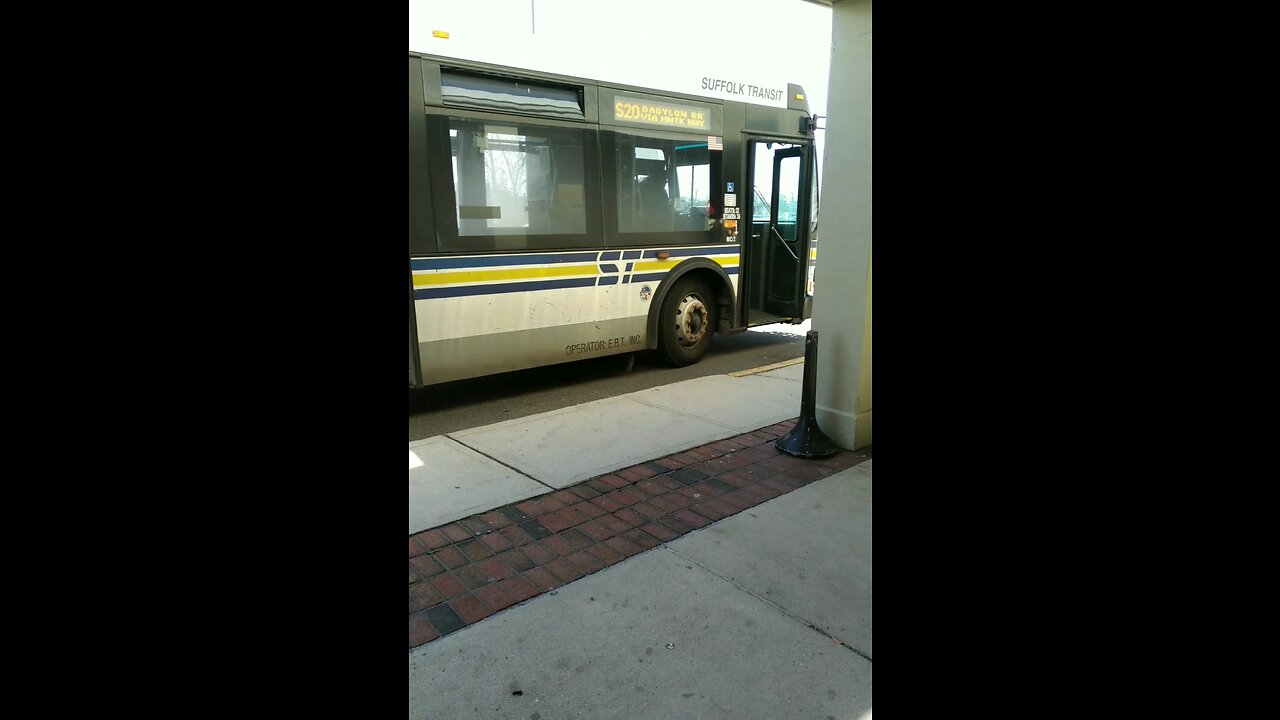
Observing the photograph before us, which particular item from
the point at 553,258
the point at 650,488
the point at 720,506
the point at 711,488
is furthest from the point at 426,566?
the point at 553,258

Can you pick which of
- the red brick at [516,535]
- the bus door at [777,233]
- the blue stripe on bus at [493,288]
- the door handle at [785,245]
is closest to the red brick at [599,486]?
the red brick at [516,535]

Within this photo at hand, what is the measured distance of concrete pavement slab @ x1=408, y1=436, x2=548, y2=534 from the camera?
4.40m

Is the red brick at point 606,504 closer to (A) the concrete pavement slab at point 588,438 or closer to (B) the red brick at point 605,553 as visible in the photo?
(A) the concrete pavement slab at point 588,438

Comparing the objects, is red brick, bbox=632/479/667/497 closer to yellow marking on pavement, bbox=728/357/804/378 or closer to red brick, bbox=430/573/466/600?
red brick, bbox=430/573/466/600

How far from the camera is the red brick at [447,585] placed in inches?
135

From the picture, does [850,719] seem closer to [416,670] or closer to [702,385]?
[416,670]

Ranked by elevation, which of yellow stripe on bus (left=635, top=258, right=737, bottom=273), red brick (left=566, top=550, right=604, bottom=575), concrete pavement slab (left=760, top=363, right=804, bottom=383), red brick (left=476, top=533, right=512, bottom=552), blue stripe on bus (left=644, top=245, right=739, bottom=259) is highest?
blue stripe on bus (left=644, top=245, right=739, bottom=259)

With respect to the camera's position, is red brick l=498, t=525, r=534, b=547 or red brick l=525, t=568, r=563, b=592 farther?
red brick l=498, t=525, r=534, b=547

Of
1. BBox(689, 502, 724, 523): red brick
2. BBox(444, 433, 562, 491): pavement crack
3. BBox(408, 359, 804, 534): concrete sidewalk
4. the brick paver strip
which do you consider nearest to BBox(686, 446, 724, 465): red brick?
the brick paver strip

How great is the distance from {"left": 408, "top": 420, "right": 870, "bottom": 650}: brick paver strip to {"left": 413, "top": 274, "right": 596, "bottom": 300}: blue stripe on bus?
2321 millimetres

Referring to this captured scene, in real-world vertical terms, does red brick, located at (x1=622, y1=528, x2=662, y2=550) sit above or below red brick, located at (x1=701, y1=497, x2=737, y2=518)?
below

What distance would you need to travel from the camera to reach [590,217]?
734 centimetres

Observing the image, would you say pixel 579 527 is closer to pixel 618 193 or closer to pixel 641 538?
pixel 641 538

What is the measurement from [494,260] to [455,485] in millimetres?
2440
